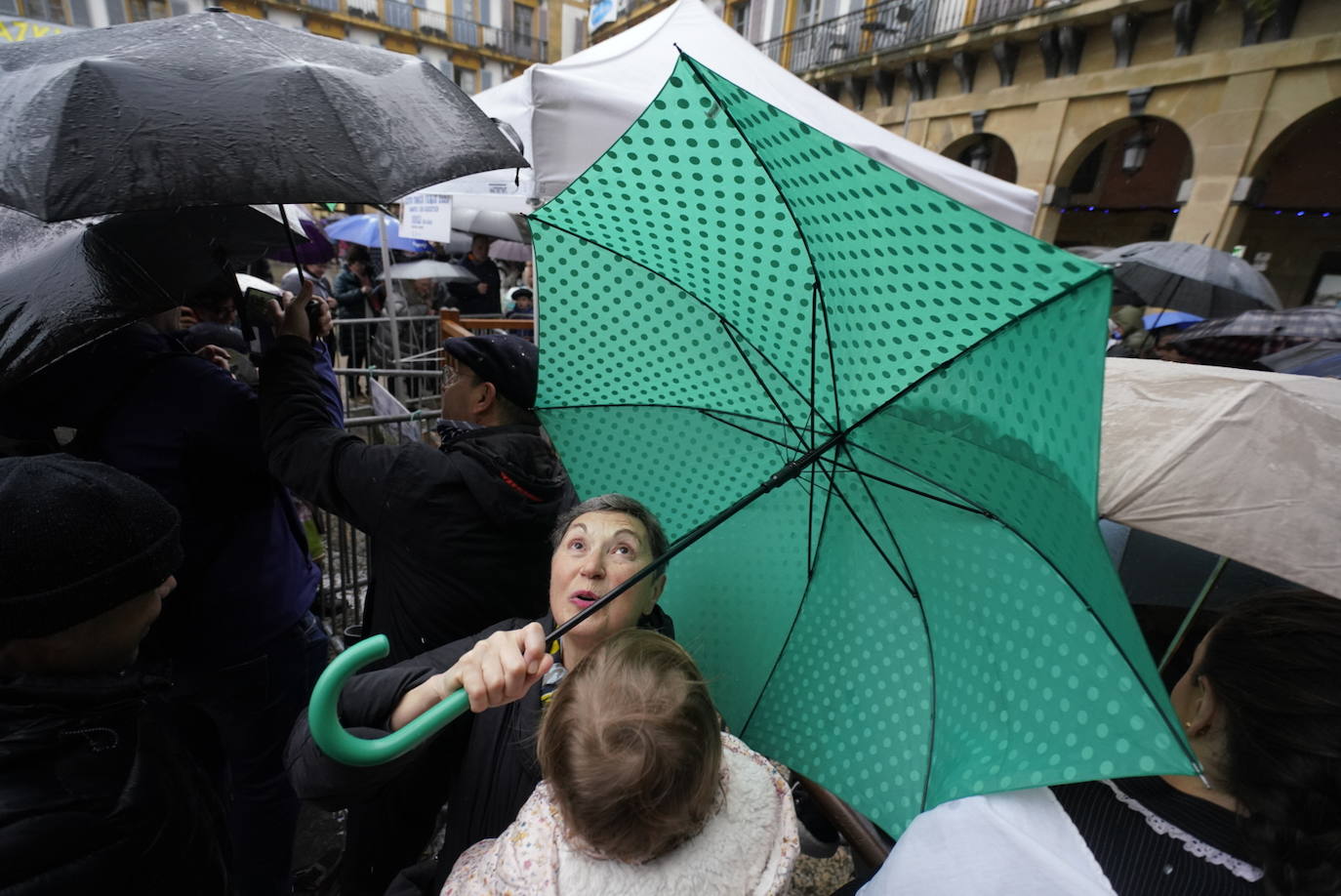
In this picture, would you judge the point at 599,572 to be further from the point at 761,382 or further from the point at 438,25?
the point at 438,25

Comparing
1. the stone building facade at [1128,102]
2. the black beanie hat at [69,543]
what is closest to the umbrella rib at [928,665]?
the black beanie hat at [69,543]

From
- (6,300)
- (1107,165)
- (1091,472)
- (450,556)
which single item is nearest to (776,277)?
(1091,472)

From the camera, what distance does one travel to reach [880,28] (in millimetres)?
14859

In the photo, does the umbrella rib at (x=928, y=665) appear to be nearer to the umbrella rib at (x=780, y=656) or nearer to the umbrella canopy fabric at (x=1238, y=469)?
the umbrella rib at (x=780, y=656)

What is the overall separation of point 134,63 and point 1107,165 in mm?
19349

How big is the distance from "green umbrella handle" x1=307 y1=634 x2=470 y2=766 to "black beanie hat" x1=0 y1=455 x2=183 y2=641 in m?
0.54

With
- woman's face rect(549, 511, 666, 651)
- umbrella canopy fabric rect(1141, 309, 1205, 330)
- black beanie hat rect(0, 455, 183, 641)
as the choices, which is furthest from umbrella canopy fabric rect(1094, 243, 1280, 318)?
black beanie hat rect(0, 455, 183, 641)

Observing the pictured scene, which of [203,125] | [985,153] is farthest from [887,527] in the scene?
[985,153]

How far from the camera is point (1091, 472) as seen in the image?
32.6 inches

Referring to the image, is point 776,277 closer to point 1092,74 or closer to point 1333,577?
point 1333,577

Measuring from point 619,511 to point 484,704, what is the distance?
2.27ft

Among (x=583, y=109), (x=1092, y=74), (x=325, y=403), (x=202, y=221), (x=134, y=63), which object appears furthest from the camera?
(x=1092, y=74)

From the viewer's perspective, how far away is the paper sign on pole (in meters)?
5.47

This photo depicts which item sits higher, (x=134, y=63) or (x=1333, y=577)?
(x=134, y=63)
